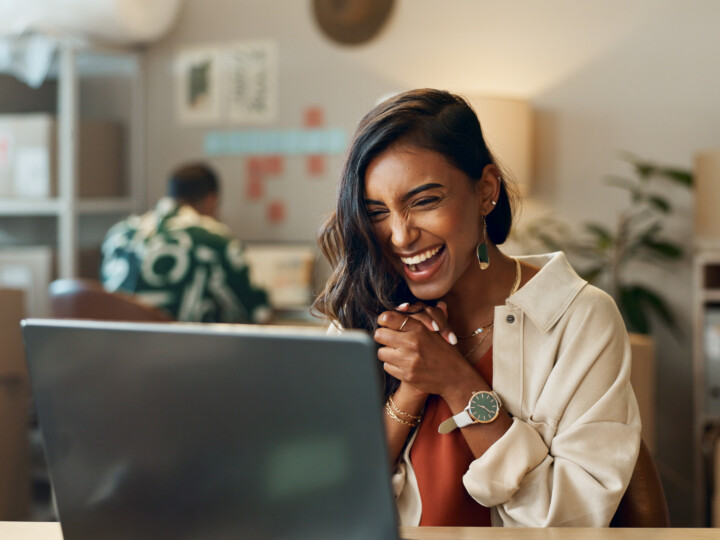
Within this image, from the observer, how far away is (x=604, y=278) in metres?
3.44

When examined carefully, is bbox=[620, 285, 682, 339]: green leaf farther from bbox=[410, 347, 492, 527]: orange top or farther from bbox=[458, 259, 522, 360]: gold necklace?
bbox=[410, 347, 492, 527]: orange top

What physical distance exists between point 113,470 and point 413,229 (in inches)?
22.1

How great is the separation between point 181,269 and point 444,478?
6.46 ft

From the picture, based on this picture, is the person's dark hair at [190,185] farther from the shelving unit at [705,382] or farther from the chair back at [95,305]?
the shelving unit at [705,382]

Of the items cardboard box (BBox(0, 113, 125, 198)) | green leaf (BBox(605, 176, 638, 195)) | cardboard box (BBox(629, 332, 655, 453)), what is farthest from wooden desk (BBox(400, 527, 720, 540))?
cardboard box (BBox(0, 113, 125, 198))

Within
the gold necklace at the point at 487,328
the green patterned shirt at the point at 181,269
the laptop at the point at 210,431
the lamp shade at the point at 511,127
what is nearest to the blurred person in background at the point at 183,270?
the green patterned shirt at the point at 181,269

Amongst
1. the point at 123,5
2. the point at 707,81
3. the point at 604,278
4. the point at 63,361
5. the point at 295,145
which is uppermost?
the point at 123,5

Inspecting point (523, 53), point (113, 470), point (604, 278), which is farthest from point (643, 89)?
point (113, 470)

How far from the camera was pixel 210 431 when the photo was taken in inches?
27.6

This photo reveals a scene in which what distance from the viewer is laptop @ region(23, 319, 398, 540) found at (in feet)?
2.11

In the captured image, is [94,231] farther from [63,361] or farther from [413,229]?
[63,361]

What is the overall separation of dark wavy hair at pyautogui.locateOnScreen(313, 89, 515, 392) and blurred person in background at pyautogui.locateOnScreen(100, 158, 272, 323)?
5.79 ft

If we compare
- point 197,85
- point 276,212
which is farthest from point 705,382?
point 197,85

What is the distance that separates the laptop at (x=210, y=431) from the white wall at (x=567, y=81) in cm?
292
